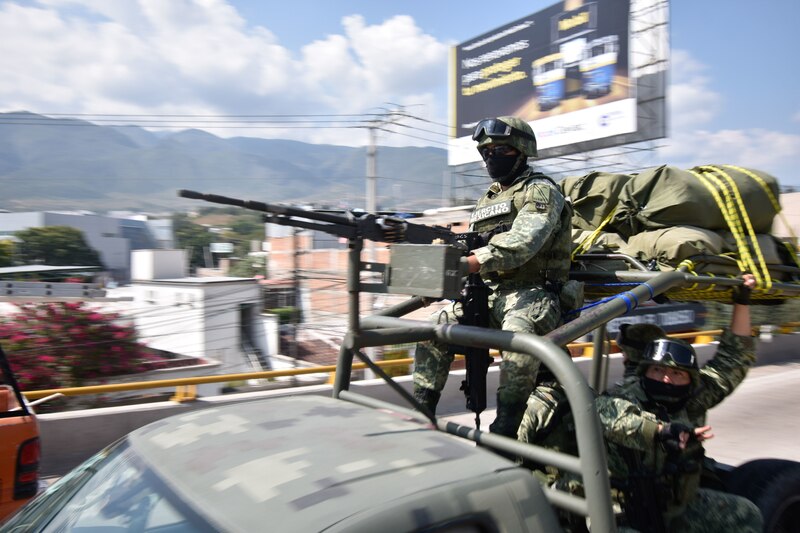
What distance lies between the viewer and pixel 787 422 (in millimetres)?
7863

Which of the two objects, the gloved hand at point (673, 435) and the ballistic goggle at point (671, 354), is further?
the ballistic goggle at point (671, 354)

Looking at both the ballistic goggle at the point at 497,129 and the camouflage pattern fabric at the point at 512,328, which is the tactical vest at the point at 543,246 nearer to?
the camouflage pattern fabric at the point at 512,328

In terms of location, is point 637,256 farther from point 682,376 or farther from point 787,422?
point 787,422

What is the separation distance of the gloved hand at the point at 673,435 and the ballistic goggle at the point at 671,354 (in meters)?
0.42

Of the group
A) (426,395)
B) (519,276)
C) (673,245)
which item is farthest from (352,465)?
(673,245)

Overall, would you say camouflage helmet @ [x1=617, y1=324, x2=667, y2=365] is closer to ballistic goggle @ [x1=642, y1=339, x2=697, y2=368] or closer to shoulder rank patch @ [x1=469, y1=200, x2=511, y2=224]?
ballistic goggle @ [x1=642, y1=339, x2=697, y2=368]

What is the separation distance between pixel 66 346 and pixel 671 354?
8723 mm

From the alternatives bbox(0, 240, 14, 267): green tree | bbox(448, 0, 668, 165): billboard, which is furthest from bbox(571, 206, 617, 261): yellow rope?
bbox(0, 240, 14, 267): green tree

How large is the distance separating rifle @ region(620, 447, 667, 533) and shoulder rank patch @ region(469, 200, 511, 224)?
1283 millimetres

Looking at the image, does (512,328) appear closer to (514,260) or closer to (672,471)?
(514,260)

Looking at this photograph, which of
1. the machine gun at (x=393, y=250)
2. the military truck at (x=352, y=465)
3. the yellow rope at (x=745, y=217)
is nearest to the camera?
the military truck at (x=352, y=465)

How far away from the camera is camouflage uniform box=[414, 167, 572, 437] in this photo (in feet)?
8.80

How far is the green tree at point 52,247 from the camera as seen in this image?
64.7m

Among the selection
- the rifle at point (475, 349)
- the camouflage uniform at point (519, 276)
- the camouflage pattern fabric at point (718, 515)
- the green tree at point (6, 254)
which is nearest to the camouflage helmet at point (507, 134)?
the camouflage uniform at point (519, 276)
